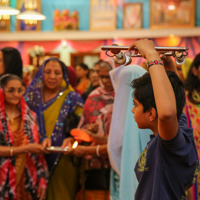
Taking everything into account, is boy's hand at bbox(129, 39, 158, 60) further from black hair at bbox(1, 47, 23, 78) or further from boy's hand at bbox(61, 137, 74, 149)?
black hair at bbox(1, 47, 23, 78)

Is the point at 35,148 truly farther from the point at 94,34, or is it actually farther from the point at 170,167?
the point at 94,34

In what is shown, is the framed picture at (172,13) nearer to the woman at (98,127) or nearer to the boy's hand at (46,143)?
the woman at (98,127)

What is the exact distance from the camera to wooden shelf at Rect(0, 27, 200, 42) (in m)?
12.6

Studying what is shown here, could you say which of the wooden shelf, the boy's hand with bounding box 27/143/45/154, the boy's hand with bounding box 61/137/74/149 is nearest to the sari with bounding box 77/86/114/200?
the boy's hand with bounding box 61/137/74/149

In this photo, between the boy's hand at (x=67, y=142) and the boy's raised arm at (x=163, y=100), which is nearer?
the boy's raised arm at (x=163, y=100)

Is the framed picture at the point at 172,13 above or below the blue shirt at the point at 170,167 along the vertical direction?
above

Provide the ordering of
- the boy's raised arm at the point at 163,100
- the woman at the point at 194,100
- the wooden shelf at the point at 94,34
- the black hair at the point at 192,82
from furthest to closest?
the wooden shelf at the point at 94,34, the black hair at the point at 192,82, the woman at the point at 194,100, the boy's raised arm at the point at 163,100

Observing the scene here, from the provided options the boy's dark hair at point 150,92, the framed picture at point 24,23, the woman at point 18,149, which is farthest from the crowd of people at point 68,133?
the framed picture at point 24,23

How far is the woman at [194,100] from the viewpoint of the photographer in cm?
315

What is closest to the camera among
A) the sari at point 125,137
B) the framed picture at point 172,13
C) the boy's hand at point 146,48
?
the boy's hand at point 146,48

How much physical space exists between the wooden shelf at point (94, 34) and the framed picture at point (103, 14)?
326mm

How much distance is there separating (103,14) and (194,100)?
1067 cm

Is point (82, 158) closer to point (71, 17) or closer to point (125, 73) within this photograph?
point (125, 73)

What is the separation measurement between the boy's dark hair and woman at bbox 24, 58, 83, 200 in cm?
205
